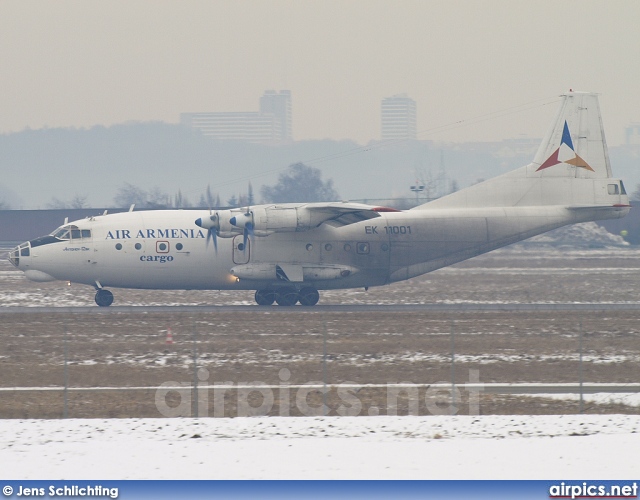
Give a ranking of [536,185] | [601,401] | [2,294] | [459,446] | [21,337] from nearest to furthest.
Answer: [459,446] < [601,401] < [21,337] < [536,185] < [2,294]

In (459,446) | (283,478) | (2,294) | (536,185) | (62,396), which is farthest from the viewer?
(2,294)

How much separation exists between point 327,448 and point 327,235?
21707 millimetres

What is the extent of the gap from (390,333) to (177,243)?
11.1 m

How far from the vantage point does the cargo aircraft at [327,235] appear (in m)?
35.7

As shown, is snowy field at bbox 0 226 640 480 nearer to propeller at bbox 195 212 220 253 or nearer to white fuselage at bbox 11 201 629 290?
white fuselage at bbox 11 201 629 290

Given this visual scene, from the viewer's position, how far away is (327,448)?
15266mm

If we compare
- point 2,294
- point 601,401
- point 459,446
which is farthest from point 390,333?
point 2,294

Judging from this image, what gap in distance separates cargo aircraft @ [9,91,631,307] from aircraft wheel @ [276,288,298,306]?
0.14ft

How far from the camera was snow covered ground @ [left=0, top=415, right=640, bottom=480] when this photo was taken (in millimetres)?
13719

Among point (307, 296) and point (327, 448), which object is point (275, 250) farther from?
point (327, 448)

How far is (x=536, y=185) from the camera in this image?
38.1 meters

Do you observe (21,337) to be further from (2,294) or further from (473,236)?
(473,236)

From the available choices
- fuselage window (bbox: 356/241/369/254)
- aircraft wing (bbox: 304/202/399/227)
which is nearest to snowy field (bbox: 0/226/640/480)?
aircraft wing (bbox: 304/202/399/227)

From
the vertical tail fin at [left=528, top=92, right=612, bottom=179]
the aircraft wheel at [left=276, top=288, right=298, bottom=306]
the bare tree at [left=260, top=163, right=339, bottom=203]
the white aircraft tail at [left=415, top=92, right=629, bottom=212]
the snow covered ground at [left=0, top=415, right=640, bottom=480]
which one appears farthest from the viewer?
the bare tree at [left=260, top=163, right=339, bottom=203]
